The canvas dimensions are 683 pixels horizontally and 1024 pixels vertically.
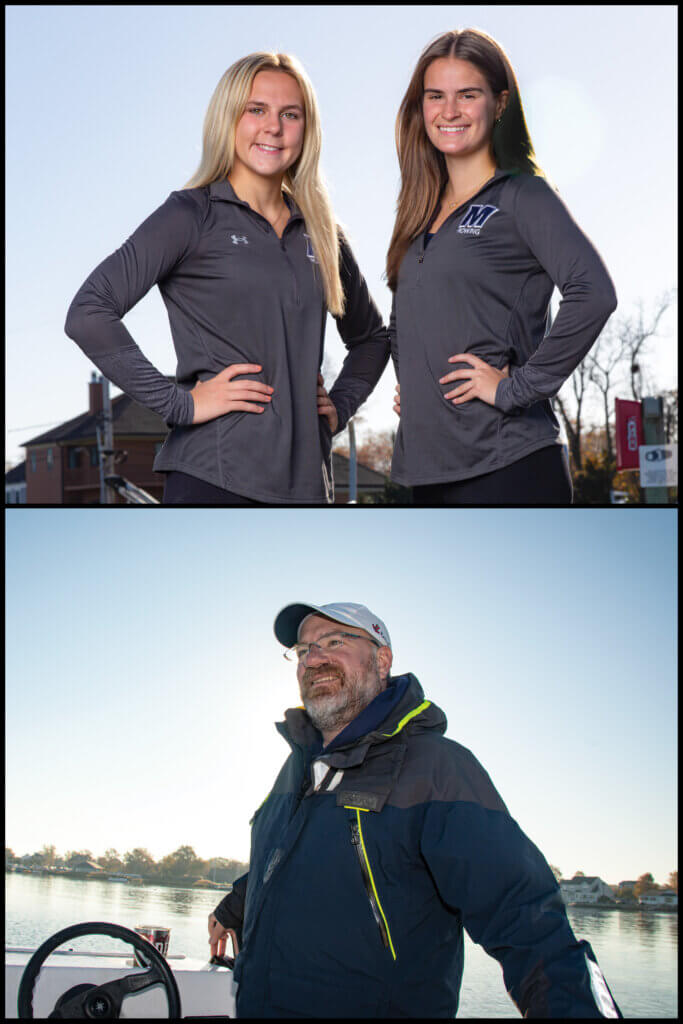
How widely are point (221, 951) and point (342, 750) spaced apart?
1167mm

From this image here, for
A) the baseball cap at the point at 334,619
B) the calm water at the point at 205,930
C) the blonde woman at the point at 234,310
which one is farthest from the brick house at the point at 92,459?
the blonde woman at the point at 234,310

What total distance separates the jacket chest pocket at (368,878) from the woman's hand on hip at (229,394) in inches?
50.2

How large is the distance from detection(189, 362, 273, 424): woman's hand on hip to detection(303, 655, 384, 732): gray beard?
121 cm

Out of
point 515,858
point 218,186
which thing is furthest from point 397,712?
point 218,186

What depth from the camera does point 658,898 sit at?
24.8m

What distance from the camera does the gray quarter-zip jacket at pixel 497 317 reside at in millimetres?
2678

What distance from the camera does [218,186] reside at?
2871 millimetres

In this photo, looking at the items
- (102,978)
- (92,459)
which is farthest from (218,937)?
(92,459)

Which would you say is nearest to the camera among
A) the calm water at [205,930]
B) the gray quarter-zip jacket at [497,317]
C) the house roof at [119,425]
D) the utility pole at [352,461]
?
the gray quarter-zip jacket at [497,317]

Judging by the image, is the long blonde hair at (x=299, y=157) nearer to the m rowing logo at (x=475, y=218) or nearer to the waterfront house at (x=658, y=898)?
the m rowing logo at (x=475, y=218)

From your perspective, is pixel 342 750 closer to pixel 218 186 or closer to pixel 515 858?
pixel 515 858

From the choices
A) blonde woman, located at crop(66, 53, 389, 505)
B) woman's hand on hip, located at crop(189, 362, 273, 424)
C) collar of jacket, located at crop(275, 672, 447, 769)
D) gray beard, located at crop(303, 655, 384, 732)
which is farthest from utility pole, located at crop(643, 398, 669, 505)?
Answer: woman's hand on hip, located at crop(189, 362, 273, 424)

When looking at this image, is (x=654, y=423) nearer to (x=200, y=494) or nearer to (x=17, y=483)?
(x=200, y=494)

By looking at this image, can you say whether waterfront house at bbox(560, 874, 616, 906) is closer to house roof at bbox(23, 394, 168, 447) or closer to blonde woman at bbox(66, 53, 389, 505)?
blonde woman at bbox(66, 53, 389, 505)
